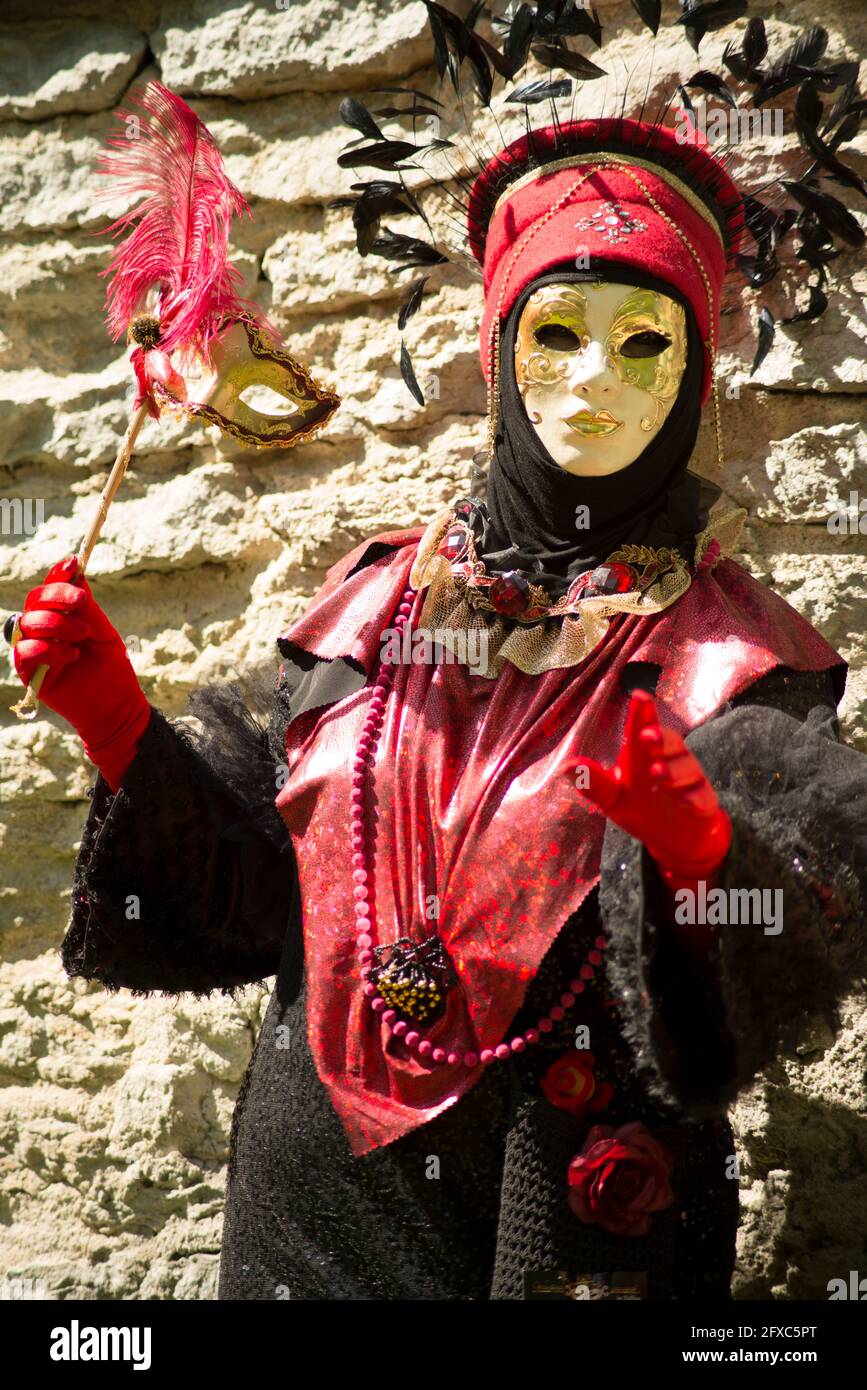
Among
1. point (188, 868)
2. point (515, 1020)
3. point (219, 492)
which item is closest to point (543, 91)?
point (219, 492)

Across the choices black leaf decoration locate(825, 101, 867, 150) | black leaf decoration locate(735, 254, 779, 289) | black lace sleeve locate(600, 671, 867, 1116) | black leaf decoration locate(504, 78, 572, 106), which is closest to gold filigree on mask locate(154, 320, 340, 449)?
black leaf decoration locate(504, 78, 572, 106)

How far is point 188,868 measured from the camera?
2.41m

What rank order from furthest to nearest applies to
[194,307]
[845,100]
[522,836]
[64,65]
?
[64,65], [845,100], [194,307], [522,836]

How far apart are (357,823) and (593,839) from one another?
354mm

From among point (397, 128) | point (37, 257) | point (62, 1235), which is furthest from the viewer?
point (37, 257)

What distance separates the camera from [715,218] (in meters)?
2.45

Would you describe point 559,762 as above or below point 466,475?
below

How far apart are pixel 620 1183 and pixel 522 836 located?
0.47 meters

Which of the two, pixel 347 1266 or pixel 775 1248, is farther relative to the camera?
pixel 775 1248

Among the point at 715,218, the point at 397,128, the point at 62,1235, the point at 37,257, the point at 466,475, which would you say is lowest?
the point at 62,1235

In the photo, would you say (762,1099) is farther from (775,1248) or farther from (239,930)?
(239,930)

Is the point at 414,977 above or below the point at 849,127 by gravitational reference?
below

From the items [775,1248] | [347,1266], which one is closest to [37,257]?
[347,1266]

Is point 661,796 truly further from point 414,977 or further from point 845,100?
point 845,100
